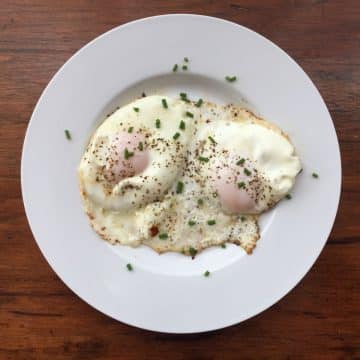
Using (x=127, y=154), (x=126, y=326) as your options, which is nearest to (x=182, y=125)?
(x=127, y=154)

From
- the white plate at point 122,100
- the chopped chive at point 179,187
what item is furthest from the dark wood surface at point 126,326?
the chopped chive at point 179,187

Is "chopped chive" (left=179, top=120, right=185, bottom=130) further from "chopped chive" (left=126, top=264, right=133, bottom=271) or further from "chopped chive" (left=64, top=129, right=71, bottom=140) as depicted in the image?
"chopped chive" (left=126, top=264, right=133, bottom=271)

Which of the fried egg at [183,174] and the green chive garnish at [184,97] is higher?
the green chive garnish at [184,97]

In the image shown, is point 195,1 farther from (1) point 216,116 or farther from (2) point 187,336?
(2) point 187,336

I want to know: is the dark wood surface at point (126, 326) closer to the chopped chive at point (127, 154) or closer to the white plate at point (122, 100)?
the white plate at point (122, 100)

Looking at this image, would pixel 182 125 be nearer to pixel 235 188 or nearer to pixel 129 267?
pixel 235 188

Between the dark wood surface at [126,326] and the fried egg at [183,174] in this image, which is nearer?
the fried egg at [183,174]
